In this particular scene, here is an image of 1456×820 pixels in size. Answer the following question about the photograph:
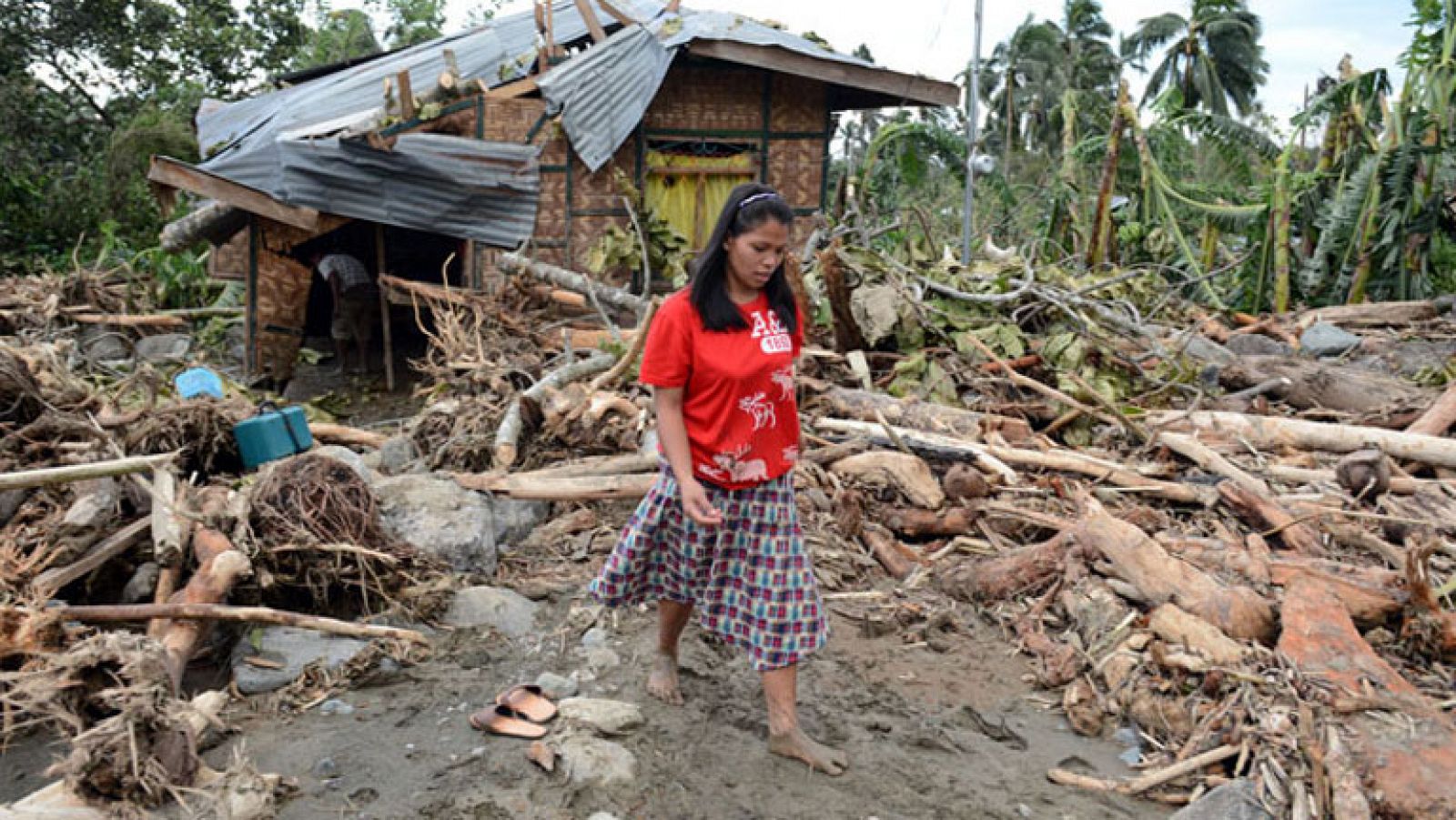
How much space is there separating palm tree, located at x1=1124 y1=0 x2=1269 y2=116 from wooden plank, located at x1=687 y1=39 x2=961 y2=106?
22097 millimetres

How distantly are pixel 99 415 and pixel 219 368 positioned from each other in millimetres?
5499

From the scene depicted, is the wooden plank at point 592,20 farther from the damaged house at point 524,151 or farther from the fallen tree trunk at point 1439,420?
the fallen tree trunk at point 1439,420

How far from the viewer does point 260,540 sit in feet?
12.6

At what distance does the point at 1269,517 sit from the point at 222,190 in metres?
8.65

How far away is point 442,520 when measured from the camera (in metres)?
4.48

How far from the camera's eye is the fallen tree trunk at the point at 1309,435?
5383 millimetres

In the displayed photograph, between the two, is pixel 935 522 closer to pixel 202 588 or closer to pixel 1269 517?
pixel 1269 517

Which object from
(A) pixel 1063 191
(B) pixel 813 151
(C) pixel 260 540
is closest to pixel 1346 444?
(C) pixel 260 540

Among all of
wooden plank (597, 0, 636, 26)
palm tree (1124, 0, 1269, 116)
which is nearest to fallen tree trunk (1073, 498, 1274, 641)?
wooden plank (597, 0, 636, 26)

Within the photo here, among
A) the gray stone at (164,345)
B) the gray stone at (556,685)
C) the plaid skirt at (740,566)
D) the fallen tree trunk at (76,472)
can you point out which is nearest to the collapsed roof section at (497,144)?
the gray stone at (164,345)

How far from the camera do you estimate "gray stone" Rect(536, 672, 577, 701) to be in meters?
3.22

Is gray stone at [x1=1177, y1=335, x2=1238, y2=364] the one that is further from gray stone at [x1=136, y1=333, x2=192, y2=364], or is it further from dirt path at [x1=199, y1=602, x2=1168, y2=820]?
gray stone at [x1=136, y1=333, x2=192, y2=364]

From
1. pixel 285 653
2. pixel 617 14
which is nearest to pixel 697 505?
pixel 285 653

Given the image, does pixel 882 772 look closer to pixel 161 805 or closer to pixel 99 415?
pixel 161 805
